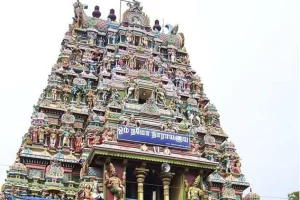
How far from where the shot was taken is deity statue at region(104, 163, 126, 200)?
25.1 metres

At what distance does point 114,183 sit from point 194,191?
4140mm

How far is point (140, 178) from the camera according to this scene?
85.2 feet

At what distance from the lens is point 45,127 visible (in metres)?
29.5

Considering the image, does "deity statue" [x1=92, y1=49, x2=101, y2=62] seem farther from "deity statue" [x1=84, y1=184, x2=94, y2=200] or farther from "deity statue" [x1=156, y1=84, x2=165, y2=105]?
"deity statue" [x1=84, y1=184, x2=94, y2=200]

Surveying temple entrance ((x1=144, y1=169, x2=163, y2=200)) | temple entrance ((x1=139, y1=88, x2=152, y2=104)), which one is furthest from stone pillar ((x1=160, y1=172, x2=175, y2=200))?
temple entrance ((x1=139, y1=88, x2=152, y2=104))

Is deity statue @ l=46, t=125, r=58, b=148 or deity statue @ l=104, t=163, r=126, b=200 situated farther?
deity statue @ l=46, t=125, r=58, b=148

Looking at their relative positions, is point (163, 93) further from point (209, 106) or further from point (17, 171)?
point (17, 171)

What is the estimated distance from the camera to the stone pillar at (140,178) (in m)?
25.6

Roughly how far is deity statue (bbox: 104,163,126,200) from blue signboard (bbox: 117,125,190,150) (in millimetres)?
1963

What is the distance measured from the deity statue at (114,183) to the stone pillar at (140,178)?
0.74 meters

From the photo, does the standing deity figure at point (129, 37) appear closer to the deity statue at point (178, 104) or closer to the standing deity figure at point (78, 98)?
the deity statue at point (178, 104)

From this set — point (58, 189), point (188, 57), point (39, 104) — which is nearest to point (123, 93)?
point (39, 104)

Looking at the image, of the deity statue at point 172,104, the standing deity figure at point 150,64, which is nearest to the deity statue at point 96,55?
the standing deity figure at point 150,64

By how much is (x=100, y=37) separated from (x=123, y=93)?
787 centimetres
